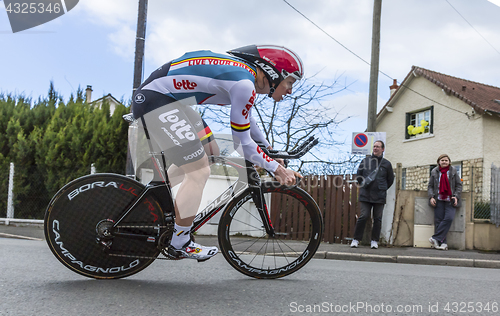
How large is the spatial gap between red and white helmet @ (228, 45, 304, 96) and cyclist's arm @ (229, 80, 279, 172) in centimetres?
25

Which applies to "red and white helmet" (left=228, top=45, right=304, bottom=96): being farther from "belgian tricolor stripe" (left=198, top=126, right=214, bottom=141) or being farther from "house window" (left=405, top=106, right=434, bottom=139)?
"house window" (left=405, top=106, right=434, bottom=139)

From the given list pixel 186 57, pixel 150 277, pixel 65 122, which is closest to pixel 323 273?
pixel 150 277

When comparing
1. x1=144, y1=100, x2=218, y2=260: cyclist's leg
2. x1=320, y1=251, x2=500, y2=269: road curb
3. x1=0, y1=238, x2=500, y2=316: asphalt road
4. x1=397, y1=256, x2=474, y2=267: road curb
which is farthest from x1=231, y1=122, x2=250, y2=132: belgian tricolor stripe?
x1=397, y1=256, x2=474, y2=267: road curb

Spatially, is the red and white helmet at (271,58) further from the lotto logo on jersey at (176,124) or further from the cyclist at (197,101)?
the lotto logo on jersey at (176,124)

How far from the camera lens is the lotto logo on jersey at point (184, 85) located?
3203 mm

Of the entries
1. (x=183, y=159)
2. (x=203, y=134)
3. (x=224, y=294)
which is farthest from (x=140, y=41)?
(x=224, y=294)

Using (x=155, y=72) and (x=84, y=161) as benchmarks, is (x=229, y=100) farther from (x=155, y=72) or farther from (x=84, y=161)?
(x=84, y=161)

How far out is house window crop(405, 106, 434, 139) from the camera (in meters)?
22.5

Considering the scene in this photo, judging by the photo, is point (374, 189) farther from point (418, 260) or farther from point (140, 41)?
point (140, 41)

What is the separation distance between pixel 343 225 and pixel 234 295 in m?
7.28

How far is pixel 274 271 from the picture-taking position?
370cm

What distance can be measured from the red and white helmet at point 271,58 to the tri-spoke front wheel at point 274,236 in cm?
92

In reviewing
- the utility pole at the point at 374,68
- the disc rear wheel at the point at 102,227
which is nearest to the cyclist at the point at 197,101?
the disc rear wheel at the point at 102,227

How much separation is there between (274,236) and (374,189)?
5472mm
